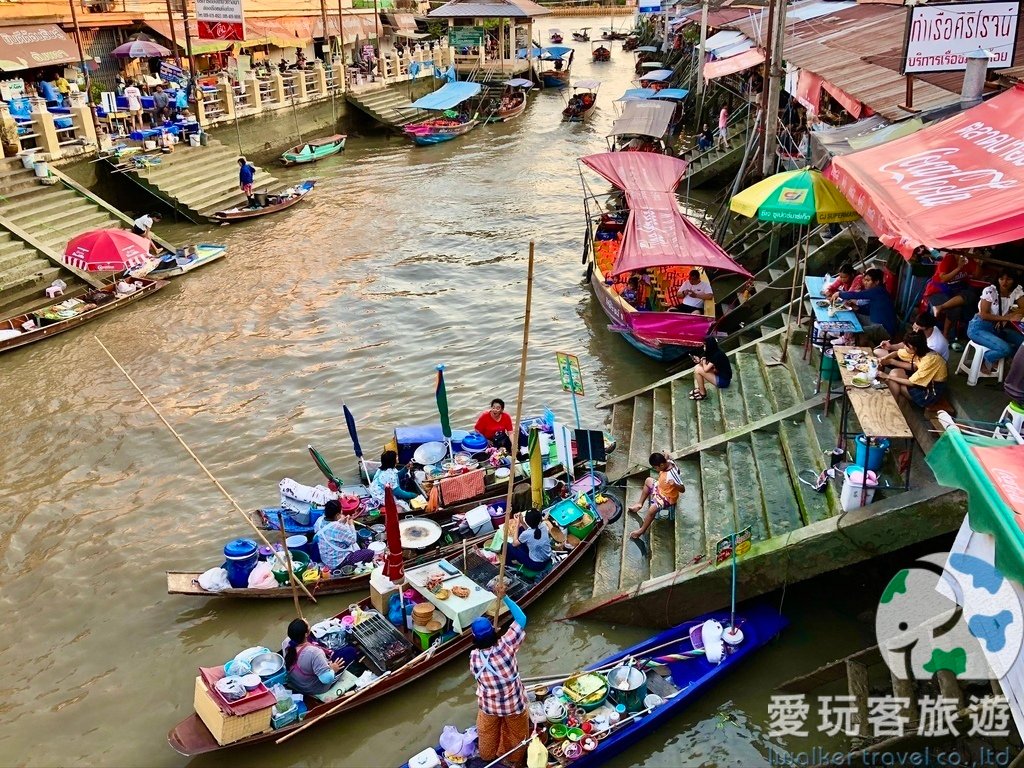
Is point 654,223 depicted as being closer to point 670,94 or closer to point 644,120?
point 644,120

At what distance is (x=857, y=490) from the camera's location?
25.2 feet

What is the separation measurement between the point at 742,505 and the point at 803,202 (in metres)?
4.23

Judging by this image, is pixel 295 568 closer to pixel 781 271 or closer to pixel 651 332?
pixel 651 332

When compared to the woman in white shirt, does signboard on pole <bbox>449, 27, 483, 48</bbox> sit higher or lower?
higher

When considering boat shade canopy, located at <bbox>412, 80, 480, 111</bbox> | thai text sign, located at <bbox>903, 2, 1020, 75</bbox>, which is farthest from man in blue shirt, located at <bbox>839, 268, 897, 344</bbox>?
boat shade canopy, located at <bbox>412, 80, 480, 111</bbox>

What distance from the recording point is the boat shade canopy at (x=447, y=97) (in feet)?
108

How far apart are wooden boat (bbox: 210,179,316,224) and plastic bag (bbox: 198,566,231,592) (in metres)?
15.4

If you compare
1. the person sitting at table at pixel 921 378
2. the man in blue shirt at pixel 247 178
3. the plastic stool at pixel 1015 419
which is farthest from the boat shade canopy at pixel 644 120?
the plastic stool at pixel 1015 419

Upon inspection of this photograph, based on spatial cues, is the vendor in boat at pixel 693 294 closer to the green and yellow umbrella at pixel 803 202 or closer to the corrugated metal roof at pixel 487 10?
the green and yellow umbrella at pixel 803 202

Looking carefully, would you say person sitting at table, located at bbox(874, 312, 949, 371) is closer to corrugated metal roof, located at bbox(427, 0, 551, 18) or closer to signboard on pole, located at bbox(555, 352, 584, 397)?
signboard on pole, located at bbox(555, 352, 584, 397)

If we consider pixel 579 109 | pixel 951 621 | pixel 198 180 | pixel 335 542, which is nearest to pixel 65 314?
pixel 198 180

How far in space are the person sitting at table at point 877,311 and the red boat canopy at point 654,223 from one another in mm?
2512

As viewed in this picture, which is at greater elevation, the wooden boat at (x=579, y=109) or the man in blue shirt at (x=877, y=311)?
the man in blue shirt at (x=877, y=311)

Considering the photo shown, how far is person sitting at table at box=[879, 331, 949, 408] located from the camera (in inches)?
318
